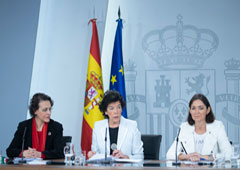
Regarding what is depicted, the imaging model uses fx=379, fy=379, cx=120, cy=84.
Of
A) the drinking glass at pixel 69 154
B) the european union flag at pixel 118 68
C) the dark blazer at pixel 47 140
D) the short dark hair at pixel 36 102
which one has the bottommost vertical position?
the drinking glass at pixel 69 154

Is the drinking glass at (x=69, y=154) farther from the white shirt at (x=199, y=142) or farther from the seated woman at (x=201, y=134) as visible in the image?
the white shirt at (x=199, y=142)

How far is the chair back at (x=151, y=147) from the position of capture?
3678 millimetres

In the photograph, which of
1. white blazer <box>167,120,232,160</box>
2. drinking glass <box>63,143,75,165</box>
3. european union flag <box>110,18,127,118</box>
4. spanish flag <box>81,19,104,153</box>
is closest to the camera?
drinking glass <box>63,143,75,165</box>

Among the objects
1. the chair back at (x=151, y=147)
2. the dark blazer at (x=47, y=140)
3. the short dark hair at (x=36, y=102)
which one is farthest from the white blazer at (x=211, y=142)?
the short dark hair at (x=36, y=102)

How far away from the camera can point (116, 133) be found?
3.83 m

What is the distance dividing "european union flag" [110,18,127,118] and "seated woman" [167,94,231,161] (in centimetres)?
150

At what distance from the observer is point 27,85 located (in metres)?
4.81

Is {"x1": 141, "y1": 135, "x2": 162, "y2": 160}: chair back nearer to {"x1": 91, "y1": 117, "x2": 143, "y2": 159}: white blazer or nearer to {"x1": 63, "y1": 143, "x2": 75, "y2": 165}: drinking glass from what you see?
{"x1": 91, "y1": 117, "x2": 143, "y2": 159}: white blazer

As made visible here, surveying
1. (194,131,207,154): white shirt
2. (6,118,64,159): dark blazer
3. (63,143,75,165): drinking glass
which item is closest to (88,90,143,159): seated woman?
(6,118,64,159): dark blazer

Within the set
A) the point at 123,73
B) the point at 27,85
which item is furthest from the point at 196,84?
the point at 27,85

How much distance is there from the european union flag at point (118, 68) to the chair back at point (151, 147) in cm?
140

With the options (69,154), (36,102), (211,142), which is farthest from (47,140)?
(211,142)

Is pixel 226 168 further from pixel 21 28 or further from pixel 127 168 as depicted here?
pixel 21 28

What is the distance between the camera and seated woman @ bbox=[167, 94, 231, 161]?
3531 mm
